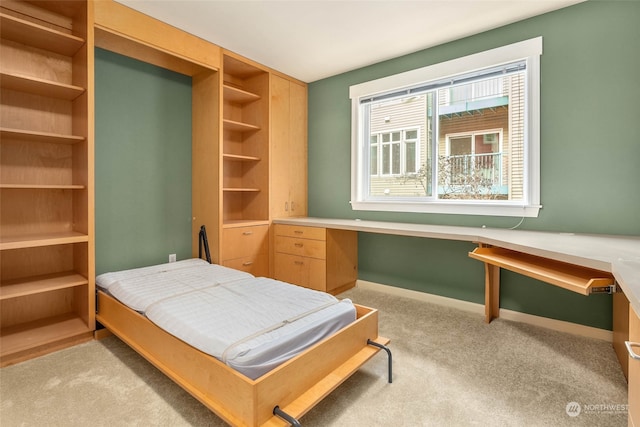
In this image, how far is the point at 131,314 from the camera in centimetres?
195

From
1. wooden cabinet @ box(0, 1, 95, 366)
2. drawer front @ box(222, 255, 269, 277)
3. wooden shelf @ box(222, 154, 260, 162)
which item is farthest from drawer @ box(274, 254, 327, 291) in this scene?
wooden cabinet @ box(0, 1, 95, 366)

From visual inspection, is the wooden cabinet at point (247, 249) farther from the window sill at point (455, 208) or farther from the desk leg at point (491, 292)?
the desk leg at point (491, 292)

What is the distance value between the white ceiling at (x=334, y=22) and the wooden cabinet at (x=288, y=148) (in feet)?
1.70

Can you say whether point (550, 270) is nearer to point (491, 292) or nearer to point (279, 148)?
point (491, 292)

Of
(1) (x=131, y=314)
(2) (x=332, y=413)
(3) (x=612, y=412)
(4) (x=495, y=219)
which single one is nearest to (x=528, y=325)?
(4) (x=495, y=219)

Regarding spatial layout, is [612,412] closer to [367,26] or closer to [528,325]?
[528,325]

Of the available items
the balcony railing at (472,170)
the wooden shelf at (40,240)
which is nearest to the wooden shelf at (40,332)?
the wooden shelf at (40,240)

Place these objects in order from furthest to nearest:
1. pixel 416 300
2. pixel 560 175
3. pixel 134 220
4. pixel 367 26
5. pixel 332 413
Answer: pixel 416 300, pixel 134 220, pixel 367 26, pixel 560 175, pixel 332 413

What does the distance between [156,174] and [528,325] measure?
3528 mm

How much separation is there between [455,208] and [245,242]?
2.12m

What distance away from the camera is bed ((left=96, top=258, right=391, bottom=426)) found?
1.28 metres

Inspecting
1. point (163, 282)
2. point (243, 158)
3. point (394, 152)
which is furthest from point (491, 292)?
point (243, 158)

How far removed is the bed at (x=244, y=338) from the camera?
128 centimetres

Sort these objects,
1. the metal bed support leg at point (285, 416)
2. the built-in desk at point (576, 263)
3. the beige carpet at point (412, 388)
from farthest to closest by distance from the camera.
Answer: the beige carpet at point (412, 388) → the metal bed support leg at point (285, 416) → the built-in desk at point (576, 263)
